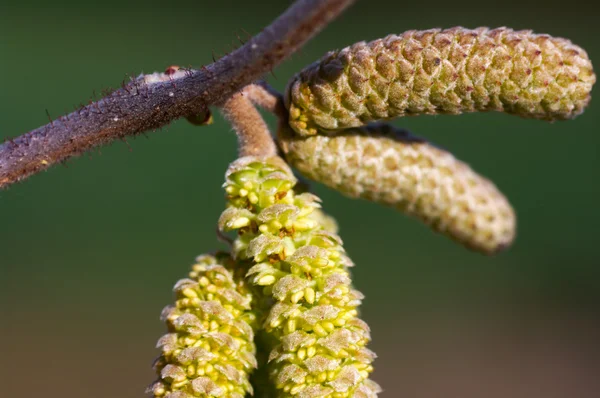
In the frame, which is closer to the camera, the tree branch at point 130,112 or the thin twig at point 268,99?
the tree branch at point 130,112

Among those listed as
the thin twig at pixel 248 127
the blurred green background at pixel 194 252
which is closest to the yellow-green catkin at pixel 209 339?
the thin twig at pixel 248 127

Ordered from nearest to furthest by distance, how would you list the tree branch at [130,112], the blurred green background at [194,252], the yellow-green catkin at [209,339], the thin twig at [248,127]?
1. the tree branch at [130,112]
2. the yellow-green catkin at [209,339]
3. the thin twig at [248,127]
4. the blurred green background at [194,252]

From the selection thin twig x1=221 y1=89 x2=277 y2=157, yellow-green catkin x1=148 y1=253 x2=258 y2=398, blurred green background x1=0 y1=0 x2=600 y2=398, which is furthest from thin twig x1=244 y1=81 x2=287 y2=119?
blurred green background x1=0 y1=0 x2=600 y2=398

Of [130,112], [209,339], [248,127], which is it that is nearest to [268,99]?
[248,127]

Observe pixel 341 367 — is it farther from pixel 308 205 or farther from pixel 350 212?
pixel 350 212

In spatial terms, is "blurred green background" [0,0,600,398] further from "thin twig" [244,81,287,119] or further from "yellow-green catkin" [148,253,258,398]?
"yellow-green catkin" [148,253,258,398]

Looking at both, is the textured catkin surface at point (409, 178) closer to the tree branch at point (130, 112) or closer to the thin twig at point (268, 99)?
the thin twig at point (268, 99)

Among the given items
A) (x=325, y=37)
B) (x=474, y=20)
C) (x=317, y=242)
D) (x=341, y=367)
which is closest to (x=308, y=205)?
(x=317, y=242)
